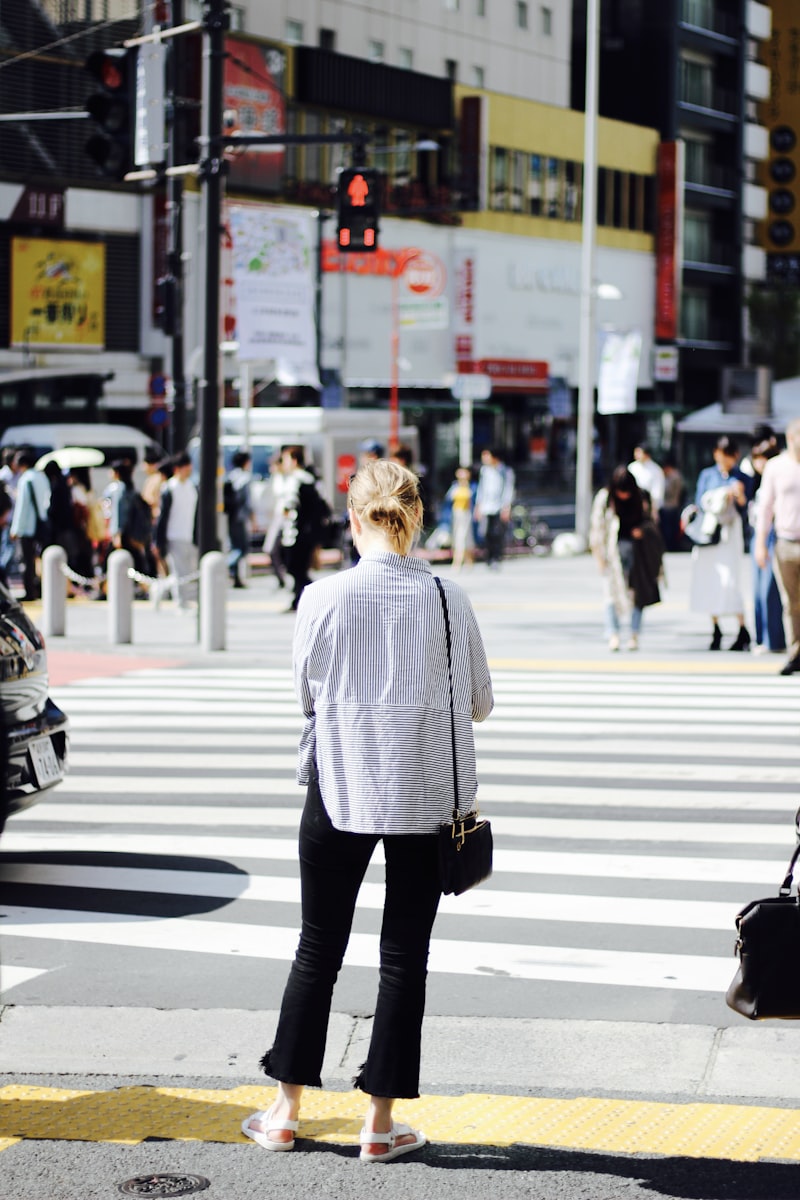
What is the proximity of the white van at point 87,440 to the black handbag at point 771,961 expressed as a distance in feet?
89.6

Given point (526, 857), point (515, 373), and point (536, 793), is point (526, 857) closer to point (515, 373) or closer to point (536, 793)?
point (536, 793)

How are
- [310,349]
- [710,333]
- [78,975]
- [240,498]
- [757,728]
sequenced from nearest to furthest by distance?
[78,975] → [757,728] → [240,498] → [310,349] → [710,333]

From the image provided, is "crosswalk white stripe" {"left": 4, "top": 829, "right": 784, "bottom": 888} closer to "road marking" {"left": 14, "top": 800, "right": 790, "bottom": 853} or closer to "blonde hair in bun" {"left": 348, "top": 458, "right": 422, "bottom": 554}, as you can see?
"road marking" {"left": 14, "top": 800, "right": 790, "bottom": 853}

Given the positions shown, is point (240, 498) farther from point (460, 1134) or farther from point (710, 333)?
point (710, 333)

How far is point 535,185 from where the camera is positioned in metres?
58.9

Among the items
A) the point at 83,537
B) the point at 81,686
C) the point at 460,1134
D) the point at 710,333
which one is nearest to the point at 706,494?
the point at 81,686

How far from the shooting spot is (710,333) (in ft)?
231

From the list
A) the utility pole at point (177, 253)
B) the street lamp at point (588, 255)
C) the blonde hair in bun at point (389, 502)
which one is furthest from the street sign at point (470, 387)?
the blonde hair in bun at point (389, 502)

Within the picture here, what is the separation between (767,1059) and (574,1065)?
0.55m

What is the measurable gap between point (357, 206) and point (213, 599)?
425 centimetres

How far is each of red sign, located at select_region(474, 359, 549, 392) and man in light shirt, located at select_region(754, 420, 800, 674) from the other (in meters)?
40.0

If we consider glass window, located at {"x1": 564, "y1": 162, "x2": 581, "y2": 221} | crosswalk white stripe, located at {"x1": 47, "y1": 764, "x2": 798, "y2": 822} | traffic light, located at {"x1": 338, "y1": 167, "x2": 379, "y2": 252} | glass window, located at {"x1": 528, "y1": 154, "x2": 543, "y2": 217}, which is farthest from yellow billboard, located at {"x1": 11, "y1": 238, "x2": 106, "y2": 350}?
crosswalk white stripe, located at {"x1": 47, "y1": 764, "x2": 798, "y2": 822}

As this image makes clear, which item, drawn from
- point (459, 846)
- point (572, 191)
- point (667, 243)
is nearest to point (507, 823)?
point (459, 846)

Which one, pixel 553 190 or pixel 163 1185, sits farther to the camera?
pixel 553 190
